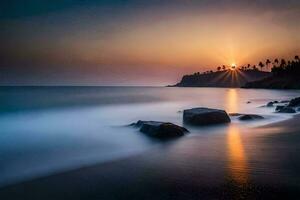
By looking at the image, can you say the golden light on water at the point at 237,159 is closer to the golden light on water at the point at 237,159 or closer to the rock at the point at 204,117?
the golden light on water at the point at 237,159

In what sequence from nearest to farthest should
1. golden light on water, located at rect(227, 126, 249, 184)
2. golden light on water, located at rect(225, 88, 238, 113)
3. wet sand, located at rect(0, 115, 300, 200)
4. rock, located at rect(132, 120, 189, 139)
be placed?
wet sand, located at rect(0, 115, 300, 200) → golden light on water, located at rect(227, 126, 249, 184) → rock, located at rect(132, 120, 189, 139) → golden light on water, located at rect(225, 88, 238, 113)

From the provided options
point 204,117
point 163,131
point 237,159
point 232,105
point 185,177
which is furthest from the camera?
point 232,105

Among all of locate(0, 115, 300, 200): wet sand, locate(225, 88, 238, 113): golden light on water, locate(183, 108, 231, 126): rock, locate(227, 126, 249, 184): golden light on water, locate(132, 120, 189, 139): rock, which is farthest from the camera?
locate(225, 88, 238, 113): golden light on water

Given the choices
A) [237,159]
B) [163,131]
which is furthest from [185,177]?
[163,131]

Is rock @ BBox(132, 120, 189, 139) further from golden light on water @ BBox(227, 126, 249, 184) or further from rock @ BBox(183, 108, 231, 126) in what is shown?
rock @ BBox(183, 108, 231, 126)

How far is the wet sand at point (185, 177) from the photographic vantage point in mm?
6402

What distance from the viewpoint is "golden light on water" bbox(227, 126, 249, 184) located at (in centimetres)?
743

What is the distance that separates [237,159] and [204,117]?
8.57 m

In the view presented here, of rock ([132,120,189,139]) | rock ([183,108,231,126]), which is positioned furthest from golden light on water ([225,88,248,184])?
rock ([183,108,231,126])

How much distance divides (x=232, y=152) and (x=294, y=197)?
459cm

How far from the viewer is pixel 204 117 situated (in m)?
17.9

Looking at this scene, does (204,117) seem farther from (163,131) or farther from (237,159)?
(237,159)

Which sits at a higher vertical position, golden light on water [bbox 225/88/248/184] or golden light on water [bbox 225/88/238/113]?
golden light on water [bbox 225/88/248/184]

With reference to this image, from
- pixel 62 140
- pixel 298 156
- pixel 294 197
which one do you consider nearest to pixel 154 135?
pixel 62 140
